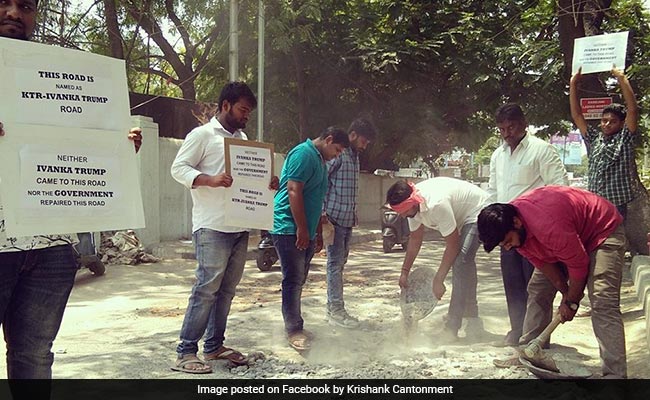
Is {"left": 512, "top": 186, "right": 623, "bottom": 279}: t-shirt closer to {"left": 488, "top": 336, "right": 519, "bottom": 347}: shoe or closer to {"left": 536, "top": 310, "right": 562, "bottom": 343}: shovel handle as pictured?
{"left": 536, "top": 310, "right": 562, "bottom": 343}: shovel handle

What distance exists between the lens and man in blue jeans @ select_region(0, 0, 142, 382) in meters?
2.25

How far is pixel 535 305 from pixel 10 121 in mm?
3233

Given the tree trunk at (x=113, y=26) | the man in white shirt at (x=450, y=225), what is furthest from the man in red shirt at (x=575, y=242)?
the tree trunk at (x=113, y=26)

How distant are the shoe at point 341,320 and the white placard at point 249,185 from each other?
140cm

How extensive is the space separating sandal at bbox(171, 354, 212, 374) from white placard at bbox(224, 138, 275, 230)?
0.88 metres

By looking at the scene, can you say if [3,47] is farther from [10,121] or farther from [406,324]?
[406,324]

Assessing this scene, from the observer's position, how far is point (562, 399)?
308cm

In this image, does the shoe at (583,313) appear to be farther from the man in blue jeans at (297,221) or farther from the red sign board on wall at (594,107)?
the man in blue jeans at (297,221)

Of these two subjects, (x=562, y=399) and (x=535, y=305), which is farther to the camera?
(x=535, y=305)

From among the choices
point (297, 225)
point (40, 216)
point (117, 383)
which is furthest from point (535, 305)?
point (40, 216)

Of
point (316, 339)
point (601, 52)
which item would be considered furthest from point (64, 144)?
point (601, 52)

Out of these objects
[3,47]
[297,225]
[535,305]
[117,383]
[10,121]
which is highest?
[3,47]

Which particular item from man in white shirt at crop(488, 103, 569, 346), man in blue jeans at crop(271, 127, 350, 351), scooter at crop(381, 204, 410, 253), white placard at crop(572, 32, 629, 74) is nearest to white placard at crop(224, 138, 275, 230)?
man in blue jeans at crop(271, 127, 350, 351)

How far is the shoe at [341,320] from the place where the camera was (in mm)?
4855
